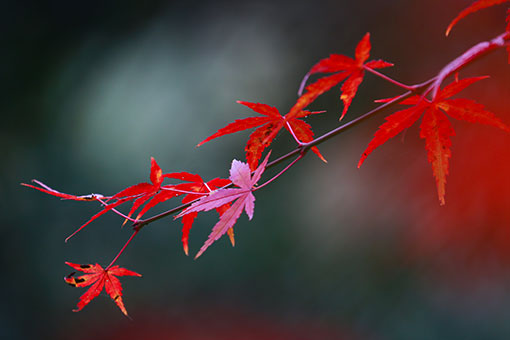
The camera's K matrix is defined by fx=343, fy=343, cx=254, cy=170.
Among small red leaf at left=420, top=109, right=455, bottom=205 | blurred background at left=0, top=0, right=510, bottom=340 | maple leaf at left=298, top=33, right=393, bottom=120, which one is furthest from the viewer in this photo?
blurred background at left=0, top=0, right=510, bottom=340

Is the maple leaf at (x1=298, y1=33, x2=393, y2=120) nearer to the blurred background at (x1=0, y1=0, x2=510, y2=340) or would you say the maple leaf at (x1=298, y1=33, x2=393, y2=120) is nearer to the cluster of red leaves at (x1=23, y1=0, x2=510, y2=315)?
the cluster of red leaves at (x1=23, y1=0, x2=510, y2=315)

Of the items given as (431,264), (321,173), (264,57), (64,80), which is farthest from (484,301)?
(64,80)

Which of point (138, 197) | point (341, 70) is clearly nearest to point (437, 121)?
→ point (341, 70)

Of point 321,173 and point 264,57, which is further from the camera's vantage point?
point 264,57

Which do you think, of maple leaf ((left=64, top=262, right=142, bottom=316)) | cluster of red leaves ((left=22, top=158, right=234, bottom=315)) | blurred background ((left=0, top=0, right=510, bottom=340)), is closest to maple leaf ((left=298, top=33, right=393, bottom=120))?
cluster of red leaves ((left=22, top=158, right=234, bottom=315))

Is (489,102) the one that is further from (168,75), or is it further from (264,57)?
(168,75)

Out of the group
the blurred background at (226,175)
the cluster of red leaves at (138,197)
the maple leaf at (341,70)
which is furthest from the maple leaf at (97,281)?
the blurred background at (226,175)
